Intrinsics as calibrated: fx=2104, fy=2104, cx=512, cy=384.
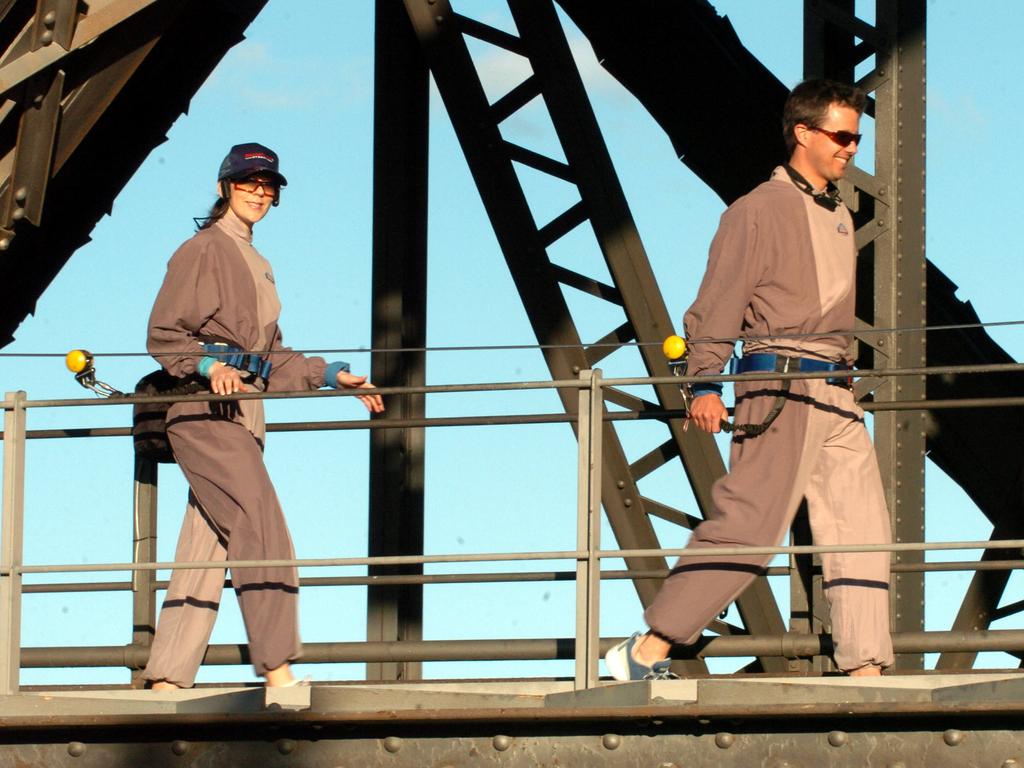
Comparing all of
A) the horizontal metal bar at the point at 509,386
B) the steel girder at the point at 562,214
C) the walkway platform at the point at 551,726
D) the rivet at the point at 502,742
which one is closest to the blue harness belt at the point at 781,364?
the horizontal metal bar at the point at 509,386

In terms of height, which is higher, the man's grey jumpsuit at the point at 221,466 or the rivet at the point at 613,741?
the man's grey jumpsuit at the point at 221,466

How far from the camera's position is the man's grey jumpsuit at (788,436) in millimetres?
6918

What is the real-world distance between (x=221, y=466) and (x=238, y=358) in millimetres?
411

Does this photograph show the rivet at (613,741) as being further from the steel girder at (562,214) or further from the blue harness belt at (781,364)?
the steel girder at (562,214)

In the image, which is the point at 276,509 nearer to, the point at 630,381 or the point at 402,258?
the point at 630,381

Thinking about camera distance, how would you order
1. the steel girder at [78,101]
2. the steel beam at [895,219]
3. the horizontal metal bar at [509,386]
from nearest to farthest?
the horizontal metal bar at [509,386] → the steel girder at [78,101] → the steel beam at [895,219]

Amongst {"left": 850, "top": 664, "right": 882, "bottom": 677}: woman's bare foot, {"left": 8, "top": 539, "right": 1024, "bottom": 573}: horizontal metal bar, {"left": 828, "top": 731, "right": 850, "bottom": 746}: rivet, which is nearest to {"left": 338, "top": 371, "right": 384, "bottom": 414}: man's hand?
{"left": 8, "top": 539, "right": 1024, "bottom": 573}: horizontal metal bar

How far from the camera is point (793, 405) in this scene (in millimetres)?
7074

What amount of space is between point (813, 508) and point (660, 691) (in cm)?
112

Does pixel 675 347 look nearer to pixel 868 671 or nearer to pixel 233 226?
pixel 868 671

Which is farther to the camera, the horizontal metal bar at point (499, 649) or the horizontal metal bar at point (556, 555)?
the horizontal metal bar at point (499, 649)

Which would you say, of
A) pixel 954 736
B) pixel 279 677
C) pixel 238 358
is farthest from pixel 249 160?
pixel 954 736

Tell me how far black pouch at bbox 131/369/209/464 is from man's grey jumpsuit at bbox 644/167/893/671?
1.88 metres

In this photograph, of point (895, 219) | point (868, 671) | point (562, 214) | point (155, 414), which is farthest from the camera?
point (562, 214)
